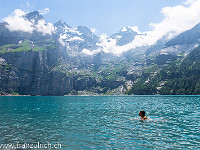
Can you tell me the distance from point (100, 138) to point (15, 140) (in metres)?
13.2

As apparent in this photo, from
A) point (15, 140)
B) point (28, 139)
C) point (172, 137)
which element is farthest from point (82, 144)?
point (172, 137)

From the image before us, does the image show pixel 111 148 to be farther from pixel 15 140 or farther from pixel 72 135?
pixel 15 140

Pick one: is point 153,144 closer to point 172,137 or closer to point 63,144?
point 172,137

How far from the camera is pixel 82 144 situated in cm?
2222

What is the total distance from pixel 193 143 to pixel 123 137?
9.93 meters

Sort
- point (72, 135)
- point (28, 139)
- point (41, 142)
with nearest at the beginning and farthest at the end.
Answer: point (41, 142) → point (28, 139) → point (72, 135)

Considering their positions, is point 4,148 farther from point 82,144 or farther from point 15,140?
point 82,144

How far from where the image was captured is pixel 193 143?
71.9 ft

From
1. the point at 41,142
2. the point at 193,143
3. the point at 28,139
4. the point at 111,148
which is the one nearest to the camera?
the point at 111,148

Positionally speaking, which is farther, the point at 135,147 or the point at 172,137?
the point at 172,137

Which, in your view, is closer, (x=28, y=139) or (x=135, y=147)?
(x=135, y=147)

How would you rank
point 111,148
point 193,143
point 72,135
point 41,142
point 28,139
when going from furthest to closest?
1. point 72,135
2. point 28,139
3. point 41,142
4. point 193,143
5. point 111,148

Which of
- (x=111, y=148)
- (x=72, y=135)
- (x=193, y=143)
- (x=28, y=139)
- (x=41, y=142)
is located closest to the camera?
(x=111, y=148)

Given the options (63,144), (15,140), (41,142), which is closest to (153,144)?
(63,144)
